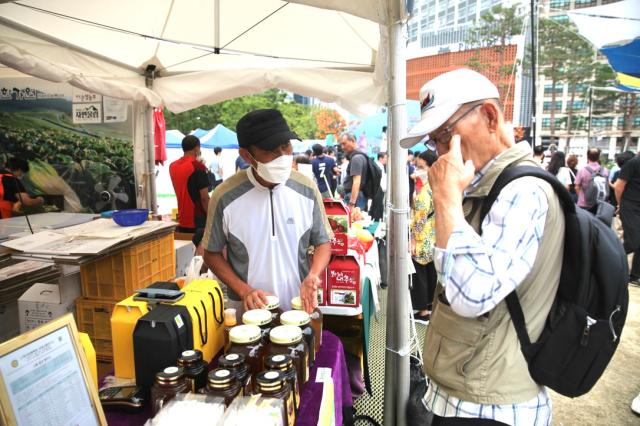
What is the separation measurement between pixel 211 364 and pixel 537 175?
1349 mm

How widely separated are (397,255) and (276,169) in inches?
34.8

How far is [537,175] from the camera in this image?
3.77 ft

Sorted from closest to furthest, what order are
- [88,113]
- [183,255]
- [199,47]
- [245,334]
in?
[245,334]
[183,255]
[199,47]
[88,113]

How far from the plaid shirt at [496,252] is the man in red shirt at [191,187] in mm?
3899

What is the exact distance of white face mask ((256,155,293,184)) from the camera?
2.08 meters

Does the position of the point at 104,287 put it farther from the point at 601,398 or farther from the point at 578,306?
the point at 601,398

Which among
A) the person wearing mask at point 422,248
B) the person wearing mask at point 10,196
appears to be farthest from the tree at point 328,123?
the person wearing mask at point 10,196

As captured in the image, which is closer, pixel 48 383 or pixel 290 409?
pixel 48 383

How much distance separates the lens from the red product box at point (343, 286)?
2.62 meters

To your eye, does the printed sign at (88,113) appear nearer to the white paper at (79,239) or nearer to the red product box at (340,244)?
the white paper at (79,239)

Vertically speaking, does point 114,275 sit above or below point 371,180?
below

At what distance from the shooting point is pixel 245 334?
4.58ft

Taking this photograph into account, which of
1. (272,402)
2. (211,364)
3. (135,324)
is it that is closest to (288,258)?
(211,364)

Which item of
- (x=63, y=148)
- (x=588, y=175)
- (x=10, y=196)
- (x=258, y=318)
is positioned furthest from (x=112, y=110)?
(x=588, y=175)
